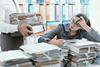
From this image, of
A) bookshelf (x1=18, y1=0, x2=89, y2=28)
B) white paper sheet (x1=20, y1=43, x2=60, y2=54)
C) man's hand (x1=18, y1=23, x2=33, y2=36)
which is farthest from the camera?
bookshelf (x1=18, y1=0, x2=89, y2=28)

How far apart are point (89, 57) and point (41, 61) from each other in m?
0.36

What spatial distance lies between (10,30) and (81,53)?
59 centimetres

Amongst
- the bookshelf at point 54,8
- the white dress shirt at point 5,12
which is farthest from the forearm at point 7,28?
the bookshelf at point 54,8

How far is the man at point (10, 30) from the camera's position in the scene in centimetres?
151

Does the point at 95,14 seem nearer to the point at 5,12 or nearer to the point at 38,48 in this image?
the point at 5,12

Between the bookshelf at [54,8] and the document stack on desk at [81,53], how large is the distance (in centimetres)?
265

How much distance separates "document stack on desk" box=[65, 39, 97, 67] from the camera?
133 cm

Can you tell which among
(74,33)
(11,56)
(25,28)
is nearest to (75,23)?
(74,33)

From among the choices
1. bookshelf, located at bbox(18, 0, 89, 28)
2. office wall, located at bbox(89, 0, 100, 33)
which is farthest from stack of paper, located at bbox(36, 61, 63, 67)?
bookshelf, located at bbox(18, 0, 89, 28)

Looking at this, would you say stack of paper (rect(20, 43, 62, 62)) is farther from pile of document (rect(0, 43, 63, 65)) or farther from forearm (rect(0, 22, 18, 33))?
forearm (rect(0, 22, 18, 33))

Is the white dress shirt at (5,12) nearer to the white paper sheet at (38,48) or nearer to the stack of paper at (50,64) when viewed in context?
the white paper sheet at (38,48)

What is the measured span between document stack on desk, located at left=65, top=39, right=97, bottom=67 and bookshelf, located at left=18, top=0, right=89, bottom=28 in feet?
8.68

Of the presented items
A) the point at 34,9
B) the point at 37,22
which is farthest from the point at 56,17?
the point at 37,22

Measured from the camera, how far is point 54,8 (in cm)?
412
